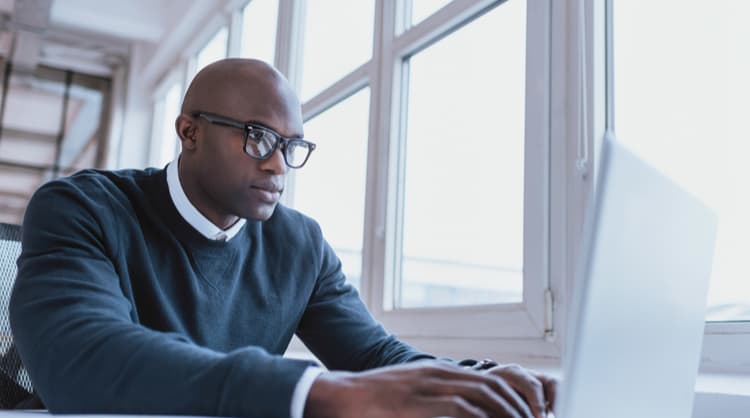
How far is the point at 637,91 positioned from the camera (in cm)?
152

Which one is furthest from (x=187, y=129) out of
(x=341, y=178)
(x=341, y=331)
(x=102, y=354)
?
(x=341, y=178)

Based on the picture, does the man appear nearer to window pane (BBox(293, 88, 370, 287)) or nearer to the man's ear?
the man's ear

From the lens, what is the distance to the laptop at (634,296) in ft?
1.78

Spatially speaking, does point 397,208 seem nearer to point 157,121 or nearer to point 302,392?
point 302,392

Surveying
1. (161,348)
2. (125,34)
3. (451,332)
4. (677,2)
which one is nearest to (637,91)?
(677,2)

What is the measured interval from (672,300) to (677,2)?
980 millimetres

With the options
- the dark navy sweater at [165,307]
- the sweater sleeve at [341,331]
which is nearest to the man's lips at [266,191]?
the dark navy sweater at [165,307]

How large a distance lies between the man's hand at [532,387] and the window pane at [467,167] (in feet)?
2.61

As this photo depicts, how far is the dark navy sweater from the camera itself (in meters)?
0.71

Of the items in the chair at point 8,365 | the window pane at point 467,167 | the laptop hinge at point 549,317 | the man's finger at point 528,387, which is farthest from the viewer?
the window pane at point 467,167

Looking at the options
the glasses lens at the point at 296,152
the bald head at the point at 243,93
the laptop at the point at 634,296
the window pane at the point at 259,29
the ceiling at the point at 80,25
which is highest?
the ceiling at the point at 80,25

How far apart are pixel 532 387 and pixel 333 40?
217 cm

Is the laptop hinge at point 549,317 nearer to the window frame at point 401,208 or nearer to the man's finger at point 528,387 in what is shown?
the window frame at point 401,208

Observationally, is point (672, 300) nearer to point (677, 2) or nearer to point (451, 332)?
point (677, 2)
